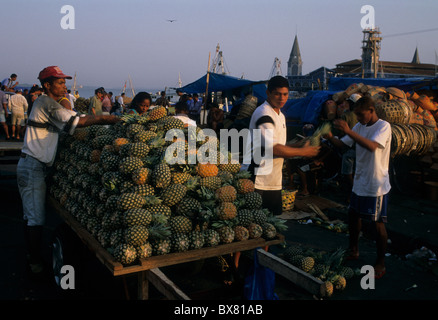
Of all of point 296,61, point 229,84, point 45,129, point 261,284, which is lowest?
point 261,284

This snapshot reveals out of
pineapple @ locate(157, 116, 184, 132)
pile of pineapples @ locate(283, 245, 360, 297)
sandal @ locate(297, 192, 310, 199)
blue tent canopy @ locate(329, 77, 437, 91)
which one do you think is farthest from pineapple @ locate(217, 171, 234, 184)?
blue tent canopy @ locate(329, 77, 437, 91)

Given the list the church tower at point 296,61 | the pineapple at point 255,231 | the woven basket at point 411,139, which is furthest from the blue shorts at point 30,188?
the church tower at point 296,61

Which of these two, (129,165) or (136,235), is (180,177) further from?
(136,235)

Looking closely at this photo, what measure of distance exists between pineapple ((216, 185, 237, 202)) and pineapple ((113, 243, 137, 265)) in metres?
1.00

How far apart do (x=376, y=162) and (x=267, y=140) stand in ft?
5.53

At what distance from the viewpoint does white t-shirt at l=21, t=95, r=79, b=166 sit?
409cm

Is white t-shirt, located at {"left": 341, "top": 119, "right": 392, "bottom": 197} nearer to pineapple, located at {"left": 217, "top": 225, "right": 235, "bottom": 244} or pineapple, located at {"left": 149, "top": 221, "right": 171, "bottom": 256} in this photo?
pineapple, located at {"left": 217, "top": 225, "right": 235, "bottom": 244}

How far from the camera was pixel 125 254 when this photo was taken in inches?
107

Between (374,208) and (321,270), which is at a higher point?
(374,208)

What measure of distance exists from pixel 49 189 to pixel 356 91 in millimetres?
7287

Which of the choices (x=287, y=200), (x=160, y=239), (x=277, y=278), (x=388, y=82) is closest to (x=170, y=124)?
(x=160, y=239)

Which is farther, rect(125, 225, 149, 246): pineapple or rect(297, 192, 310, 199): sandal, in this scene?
rect(297, 192, 310, 199): sandal

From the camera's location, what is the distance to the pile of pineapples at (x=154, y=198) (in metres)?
2.97

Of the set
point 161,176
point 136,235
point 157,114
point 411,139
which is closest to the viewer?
point 136,235
